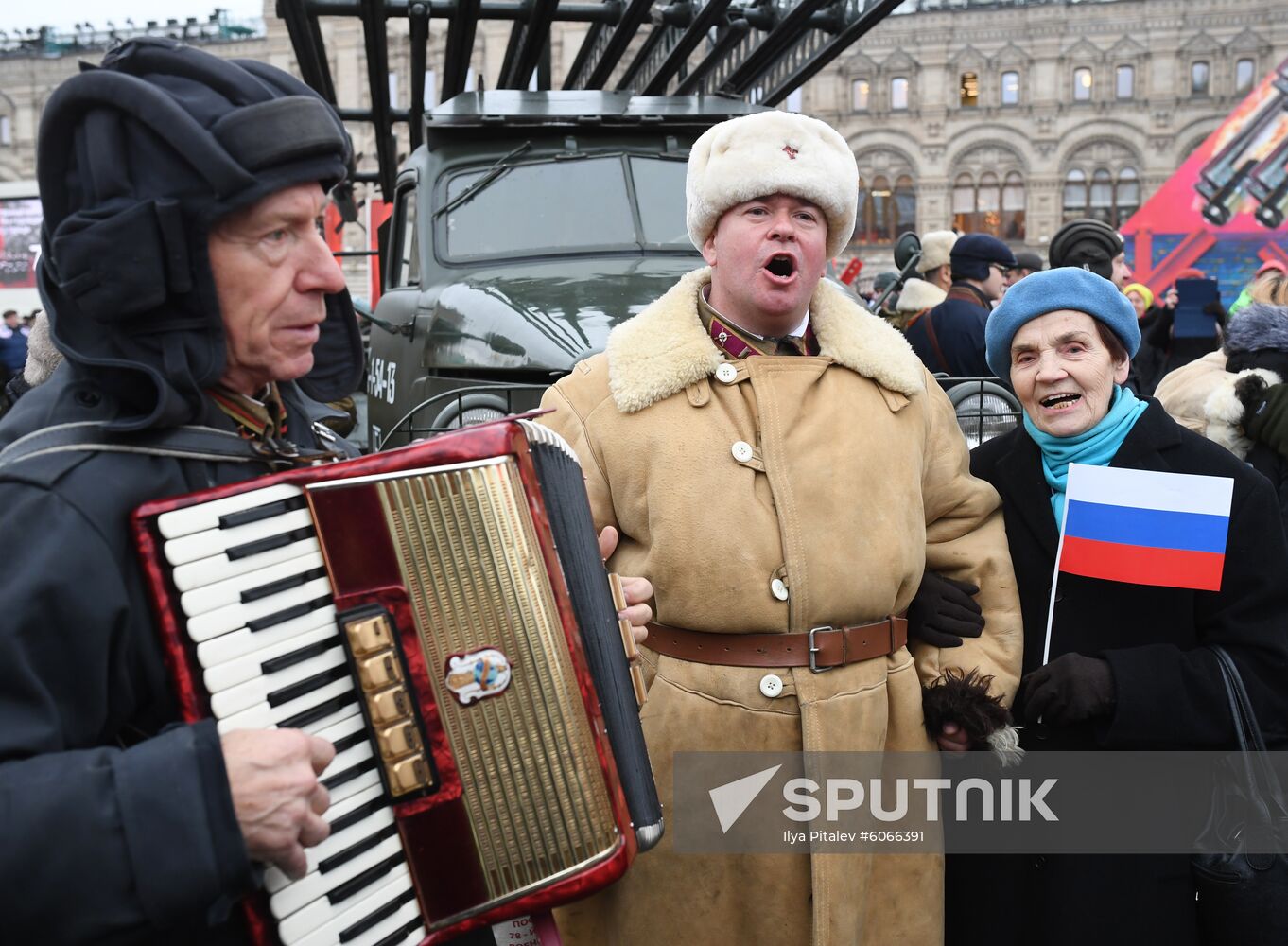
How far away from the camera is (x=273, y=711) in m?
1.38

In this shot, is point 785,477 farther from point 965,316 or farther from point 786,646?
point 965,316

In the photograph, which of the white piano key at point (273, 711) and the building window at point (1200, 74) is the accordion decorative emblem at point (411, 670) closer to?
the white piano key at point (273, 711)

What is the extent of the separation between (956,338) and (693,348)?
3379mm

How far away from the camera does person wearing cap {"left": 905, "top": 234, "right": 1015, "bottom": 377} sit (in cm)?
538

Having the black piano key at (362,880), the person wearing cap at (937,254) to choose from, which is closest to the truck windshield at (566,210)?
the person wearing cap at (937,254)

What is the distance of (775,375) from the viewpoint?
2.34 m

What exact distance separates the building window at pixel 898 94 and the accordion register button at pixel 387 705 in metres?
45.8

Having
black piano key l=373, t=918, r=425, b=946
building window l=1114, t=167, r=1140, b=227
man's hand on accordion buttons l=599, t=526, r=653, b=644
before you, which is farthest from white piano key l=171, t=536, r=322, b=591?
building window l=1114, t=167, r=1140, b=227

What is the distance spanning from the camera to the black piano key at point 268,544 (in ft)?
4.49

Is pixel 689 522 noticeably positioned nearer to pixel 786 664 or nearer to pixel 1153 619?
pixel 786 664

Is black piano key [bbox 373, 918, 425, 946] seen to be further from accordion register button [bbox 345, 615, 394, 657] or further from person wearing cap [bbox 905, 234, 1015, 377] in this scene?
person wearing cap [bbox 905, 234, 1015, 377]

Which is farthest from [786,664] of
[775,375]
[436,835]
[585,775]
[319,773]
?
[319,773]

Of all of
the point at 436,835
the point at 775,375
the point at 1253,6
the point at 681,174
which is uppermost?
the point at 1253,6

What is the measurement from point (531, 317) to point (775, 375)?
208 cm
